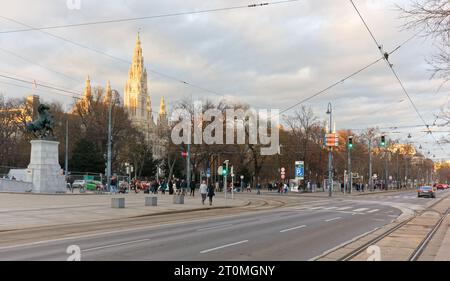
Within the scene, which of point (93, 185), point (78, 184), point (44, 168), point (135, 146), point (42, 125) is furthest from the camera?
point (135, 146)

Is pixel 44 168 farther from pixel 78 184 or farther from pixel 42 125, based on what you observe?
pixel 78 184

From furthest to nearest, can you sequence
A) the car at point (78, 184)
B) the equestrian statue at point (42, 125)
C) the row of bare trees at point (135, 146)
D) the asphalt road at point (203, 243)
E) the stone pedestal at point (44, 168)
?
1. the row of bare trees at point (135, 146)
2. the car at point (78, 184)
3. the equestrian statue at point (42, 125)
4. the stone pedestal at point (44, 168)
5. the asphalt road at point (203, 243)

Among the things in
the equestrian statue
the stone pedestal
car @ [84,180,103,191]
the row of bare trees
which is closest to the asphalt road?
→ the stone pedestal

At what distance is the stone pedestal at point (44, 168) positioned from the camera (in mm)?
42250

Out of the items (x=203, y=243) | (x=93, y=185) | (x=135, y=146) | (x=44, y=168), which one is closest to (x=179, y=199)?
(x=44, y=168)

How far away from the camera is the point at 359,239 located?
594 inches

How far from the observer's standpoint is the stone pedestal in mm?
42250

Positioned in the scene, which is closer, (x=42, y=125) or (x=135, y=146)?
(x=42, y=125)

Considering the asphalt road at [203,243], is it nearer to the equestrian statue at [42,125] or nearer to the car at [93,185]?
the equestrian statue at [42,125]

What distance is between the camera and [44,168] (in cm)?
4241

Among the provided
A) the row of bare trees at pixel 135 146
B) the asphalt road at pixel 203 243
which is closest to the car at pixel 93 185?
the row of bare trees at pixel 135 146

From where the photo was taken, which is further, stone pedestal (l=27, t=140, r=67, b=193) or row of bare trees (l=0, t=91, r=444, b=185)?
row of bare trees (l=0, t=91, r=444, b=185)

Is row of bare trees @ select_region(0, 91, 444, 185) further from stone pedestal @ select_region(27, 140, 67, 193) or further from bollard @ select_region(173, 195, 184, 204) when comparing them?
bollard @ select_region(173, 195, 184, 204)
